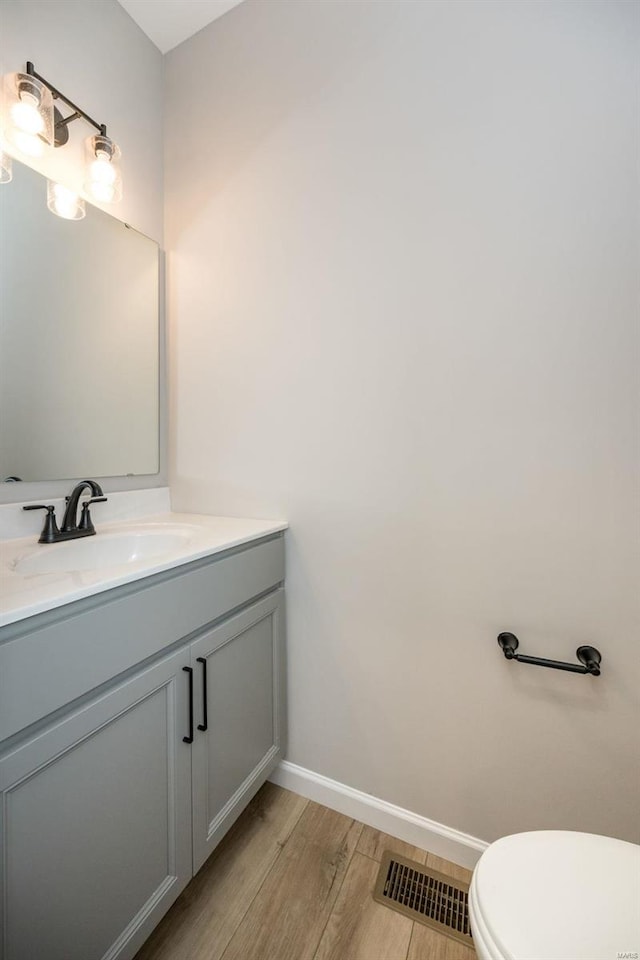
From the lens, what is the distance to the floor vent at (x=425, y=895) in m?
0.98

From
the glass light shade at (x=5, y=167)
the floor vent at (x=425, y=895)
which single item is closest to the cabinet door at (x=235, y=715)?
the floor vent at (x=425, y=895)

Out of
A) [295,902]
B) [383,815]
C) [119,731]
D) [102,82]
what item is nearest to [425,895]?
[383,815]

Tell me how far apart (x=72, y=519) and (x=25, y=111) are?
117cm

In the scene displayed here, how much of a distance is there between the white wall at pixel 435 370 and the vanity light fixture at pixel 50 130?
0.99 feet

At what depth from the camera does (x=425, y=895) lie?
41.1 inches

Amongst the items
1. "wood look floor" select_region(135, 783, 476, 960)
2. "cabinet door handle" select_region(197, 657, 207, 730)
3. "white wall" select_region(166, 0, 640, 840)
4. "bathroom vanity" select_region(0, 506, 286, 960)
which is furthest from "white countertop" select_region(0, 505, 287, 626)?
"wood look floor" select_region(135, 783, 476, 960)

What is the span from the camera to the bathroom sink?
103 centimetres

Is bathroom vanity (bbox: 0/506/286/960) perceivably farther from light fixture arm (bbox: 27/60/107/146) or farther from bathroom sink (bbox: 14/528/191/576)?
light fixture arm (bbox: 27/60/107/146)

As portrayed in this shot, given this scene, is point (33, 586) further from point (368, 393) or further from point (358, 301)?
point (358, 301)

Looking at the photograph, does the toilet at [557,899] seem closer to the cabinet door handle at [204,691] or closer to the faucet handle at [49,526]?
the cabinet door handle at [204,691]

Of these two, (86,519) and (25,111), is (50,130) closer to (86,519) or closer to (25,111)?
(25,111)

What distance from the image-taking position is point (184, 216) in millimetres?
1531

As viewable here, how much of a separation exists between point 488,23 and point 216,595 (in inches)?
67.6

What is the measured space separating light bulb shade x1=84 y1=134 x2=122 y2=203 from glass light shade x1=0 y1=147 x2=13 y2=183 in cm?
26
